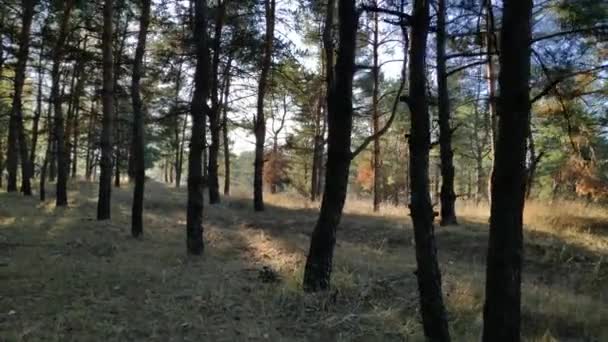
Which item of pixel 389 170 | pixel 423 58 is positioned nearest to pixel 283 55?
pixel 423 58

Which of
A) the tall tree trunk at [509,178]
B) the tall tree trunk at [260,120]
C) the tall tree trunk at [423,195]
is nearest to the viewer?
the tall tree trunk at [509,178]

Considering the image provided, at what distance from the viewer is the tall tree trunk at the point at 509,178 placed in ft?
12.7

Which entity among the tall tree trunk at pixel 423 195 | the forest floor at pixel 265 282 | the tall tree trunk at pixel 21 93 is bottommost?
the forest floor at pixel 265 282

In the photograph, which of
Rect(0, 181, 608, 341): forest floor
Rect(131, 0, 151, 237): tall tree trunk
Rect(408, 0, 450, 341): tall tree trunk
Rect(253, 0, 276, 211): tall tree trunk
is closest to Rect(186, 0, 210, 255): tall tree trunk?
Rect(0, 181, 608, 341): forest floor

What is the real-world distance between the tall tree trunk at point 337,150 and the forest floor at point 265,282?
32 centimetres

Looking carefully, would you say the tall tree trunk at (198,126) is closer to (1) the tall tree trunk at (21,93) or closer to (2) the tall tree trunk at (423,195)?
(2) the tall tree trunk at (423,195)

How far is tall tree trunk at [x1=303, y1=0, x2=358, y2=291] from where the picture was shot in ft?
23.0

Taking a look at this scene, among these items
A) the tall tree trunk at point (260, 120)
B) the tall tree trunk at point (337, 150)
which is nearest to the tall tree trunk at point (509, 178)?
the tall tree trunk at point (337, 150)

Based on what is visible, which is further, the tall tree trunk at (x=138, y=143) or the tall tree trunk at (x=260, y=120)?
the tall tree trunk at (x=260, y=120)

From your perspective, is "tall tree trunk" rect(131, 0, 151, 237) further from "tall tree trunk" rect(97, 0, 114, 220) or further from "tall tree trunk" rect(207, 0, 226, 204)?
"tall tree trunk" rect(97, 0, 114, 220)

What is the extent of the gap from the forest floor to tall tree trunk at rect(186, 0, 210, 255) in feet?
1.90

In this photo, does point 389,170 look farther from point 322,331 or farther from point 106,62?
point 322,331

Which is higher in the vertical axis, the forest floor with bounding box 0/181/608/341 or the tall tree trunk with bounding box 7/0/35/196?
the tall tree trunk with bounding box 7/0/35/196

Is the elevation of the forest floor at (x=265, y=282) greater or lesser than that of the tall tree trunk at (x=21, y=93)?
lesser
